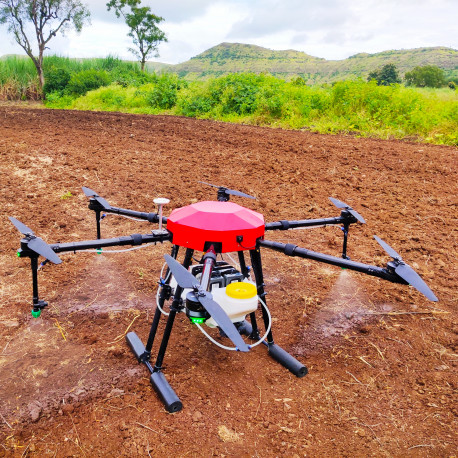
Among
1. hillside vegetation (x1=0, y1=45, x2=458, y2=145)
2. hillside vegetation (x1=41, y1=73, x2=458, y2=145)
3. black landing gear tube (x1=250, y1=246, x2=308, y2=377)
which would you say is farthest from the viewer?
hillside vegetation (x1=0, y1=45, x2=458, y2=145)

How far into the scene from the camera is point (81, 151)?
723 cm

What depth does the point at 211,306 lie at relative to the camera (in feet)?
5.34

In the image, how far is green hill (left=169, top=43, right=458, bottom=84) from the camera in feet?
151

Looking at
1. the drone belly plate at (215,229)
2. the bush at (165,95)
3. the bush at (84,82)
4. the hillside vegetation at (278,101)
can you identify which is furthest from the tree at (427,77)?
the drone belly plate at (215,229)

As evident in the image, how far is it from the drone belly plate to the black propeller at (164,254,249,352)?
1.11 ft

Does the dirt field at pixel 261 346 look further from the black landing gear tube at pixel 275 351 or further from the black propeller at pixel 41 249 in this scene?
the black propeller at pixel 41 249

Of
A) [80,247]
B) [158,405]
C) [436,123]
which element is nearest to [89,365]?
[158,405]

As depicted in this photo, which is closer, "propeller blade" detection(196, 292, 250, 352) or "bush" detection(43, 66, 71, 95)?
"propeller blade" detection(196, 292, 250, 352)

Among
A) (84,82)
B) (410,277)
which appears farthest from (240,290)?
(84,82)

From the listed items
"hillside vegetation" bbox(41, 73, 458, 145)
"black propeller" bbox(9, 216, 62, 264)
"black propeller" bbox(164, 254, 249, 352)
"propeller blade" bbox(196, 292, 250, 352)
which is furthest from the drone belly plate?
"hillside vegetation" bbox(41, 73, 458, 145)

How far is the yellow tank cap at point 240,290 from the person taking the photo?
2.21 m

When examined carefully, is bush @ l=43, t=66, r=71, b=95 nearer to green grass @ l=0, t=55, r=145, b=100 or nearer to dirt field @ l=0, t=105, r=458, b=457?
green grass @ l=0, t=55, r=145, b=100

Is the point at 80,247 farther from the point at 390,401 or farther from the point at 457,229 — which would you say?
the point at 457,229

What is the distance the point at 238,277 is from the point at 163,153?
17.6 ft
